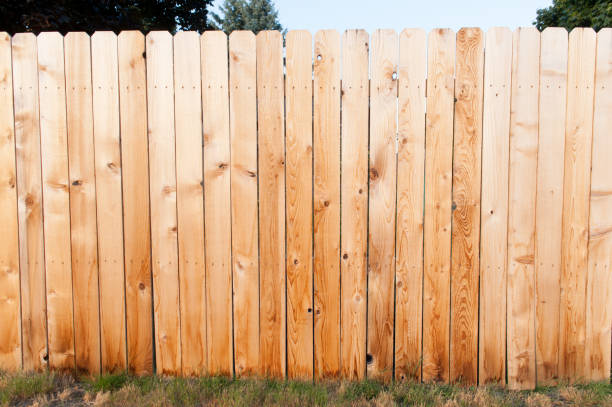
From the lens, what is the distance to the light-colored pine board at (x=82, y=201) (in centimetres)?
292

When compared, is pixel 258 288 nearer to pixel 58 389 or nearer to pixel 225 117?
pixel 225 117

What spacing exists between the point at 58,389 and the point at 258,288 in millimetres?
1435

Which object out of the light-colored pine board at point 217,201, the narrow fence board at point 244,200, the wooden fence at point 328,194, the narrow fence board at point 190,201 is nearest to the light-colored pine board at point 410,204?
the wooden fence at point 328,194

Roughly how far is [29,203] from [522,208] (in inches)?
125

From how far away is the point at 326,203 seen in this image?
9.15 feet

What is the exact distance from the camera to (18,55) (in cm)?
297

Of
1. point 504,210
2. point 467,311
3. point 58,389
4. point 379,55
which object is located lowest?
point 58,389

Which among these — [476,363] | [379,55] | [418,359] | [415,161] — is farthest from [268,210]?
[476,363]

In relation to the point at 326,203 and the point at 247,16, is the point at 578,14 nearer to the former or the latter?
the point at 326,203

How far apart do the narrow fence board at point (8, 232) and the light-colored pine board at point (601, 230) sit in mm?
3716

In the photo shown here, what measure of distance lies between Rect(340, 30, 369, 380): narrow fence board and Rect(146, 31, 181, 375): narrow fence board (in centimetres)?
107

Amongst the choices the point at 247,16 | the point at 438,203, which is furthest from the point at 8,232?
the point at 247,16

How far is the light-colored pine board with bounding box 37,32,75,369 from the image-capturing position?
9.65 feet

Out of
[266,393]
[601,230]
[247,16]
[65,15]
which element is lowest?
[266,393]
